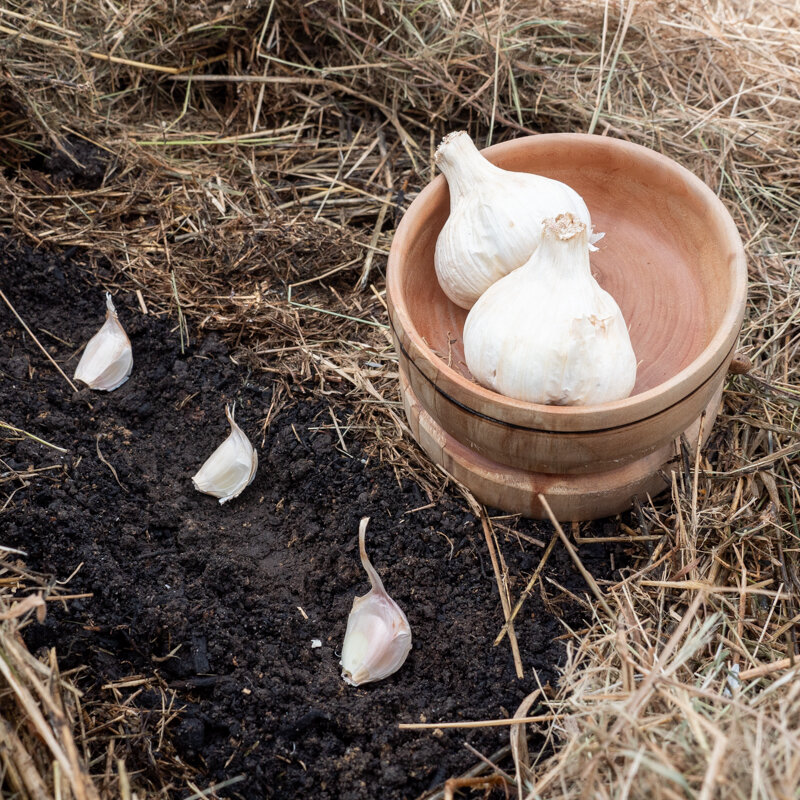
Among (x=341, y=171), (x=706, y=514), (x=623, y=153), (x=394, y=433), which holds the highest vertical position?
(x=623, y=153)

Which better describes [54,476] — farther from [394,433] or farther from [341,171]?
[341,171]

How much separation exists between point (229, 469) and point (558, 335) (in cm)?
64

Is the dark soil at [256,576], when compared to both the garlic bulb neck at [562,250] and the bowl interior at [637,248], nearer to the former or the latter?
the bowl interior at [637,248]

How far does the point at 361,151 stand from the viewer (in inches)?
85.1

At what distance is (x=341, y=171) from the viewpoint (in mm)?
2121

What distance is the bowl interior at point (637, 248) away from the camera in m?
1.44

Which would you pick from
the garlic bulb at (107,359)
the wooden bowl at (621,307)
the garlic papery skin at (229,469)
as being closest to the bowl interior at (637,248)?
the wooden bowl at (621,307)

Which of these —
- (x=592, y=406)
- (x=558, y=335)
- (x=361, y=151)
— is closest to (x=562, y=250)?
(x=558, y=335)

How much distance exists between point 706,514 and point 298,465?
73 cm

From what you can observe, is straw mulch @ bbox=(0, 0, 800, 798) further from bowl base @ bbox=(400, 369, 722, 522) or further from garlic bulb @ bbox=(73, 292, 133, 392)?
garlic bulb @ bbox=(73, 292, 133, 392)

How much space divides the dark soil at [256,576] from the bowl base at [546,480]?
6 cm

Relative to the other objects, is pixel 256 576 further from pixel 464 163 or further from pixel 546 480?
pixel 464 163

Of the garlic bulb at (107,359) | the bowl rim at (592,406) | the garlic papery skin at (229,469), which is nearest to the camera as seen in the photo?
the bowl rim at (592,406)

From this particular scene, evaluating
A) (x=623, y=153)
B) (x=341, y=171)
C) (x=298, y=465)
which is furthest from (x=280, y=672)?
(x=341, y=171)
